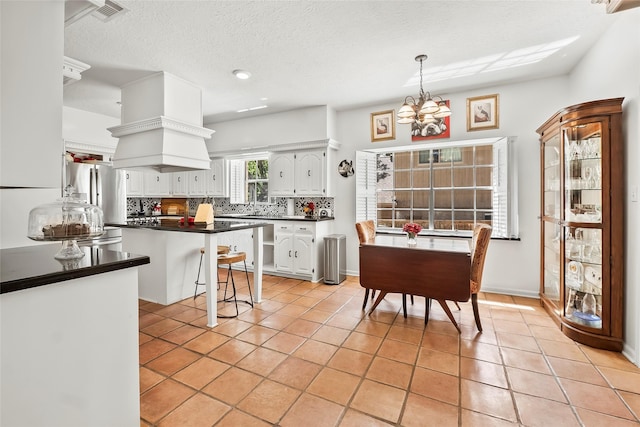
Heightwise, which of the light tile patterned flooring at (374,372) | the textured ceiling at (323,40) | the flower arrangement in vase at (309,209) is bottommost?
the light tile patterned flooring at (374,372)

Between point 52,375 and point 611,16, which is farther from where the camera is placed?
point 611,16

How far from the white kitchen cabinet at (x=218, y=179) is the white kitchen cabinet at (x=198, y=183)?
0.10m

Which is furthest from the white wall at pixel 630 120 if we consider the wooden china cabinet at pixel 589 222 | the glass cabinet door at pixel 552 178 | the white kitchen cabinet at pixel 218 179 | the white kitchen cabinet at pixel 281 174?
the white kitchen cabinet at pixel 218 179

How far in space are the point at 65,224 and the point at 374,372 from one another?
78.1 inches

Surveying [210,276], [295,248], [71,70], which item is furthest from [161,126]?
[295,248]

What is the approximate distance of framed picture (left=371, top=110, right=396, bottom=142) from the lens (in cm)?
435

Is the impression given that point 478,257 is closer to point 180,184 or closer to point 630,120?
point 630,120

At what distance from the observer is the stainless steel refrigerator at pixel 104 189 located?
4121 millimetres

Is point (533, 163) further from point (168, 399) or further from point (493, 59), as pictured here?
point (168, 399)

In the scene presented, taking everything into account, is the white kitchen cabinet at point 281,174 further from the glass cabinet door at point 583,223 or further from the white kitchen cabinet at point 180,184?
the glass cabinet door at point 583,223

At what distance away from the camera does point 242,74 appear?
341cm

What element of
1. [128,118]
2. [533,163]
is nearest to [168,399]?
[128,118]

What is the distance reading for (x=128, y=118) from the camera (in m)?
3.56

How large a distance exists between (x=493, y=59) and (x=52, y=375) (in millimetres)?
4112
